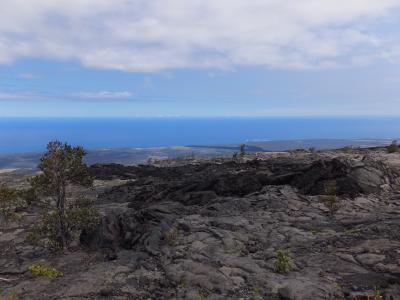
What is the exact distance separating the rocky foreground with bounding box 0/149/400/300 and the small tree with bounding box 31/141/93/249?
129 cm

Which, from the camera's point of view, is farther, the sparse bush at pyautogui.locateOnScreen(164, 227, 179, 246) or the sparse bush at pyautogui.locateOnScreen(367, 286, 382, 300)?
the sparse bush at pyautogui.locateOnScreen(164, 227, 179, 246)

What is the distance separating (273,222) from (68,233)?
10.9 m

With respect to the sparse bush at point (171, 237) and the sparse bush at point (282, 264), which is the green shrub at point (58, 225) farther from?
the sparse bush at point (282, 264)

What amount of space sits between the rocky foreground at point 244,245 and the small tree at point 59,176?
4.22ft

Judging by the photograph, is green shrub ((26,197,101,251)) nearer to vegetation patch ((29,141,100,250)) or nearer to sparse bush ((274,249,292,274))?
vegetation patch ((29,141,100,250))

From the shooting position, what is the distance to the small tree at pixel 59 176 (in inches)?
917

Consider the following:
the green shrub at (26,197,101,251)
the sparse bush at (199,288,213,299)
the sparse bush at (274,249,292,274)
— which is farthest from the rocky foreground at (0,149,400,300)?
the green shrub at (26,197,101,251)

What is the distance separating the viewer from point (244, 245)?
65.8 feet

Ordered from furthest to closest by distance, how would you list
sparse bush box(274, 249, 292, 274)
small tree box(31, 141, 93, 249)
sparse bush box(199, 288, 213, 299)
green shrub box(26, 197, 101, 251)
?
small tree box(31, 141, 93, 249), green shrub box(26, 197, 101, 251), sparse bush box(274, 249, 292, 274), sparse bush box(199, 288, 213, 299)

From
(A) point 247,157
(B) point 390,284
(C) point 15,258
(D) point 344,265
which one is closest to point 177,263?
(D) point 344,265

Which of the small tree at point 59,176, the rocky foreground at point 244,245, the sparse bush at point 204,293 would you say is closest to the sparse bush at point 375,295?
the rocky foreground at point 244,245

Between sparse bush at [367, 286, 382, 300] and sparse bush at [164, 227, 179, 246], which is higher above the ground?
sparse bush at [164, 227, 179, 246]

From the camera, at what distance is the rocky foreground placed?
50.0ft

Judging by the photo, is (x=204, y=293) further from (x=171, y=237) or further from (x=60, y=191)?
(x=60, y=191)
